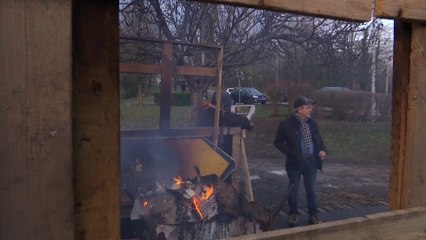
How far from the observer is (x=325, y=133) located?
15.7 meters

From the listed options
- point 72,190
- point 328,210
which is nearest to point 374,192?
point 328,210

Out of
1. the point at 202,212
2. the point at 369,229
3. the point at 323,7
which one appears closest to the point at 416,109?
the point at 369,229

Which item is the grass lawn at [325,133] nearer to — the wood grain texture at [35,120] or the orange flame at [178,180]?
the orange flame at [178,180]

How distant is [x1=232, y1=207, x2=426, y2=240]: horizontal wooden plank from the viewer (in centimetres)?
151

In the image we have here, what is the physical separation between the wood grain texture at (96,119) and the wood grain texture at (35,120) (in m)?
0.09

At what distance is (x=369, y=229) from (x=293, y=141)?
4.49 m

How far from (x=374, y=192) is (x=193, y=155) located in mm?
4399

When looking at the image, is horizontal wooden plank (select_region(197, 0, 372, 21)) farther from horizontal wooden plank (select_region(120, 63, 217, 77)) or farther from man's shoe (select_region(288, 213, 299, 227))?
man's shoe (select_region(288, 213, 299, 227))

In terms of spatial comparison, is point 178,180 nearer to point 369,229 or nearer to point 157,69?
point 157,69

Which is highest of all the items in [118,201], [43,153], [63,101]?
[63,101]

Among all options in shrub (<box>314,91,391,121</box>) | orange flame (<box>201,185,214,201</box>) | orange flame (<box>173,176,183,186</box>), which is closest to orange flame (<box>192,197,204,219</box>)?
orange flame (<box>201,185,214,201</box>)

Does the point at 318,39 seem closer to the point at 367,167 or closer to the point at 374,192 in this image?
the point at 374,192

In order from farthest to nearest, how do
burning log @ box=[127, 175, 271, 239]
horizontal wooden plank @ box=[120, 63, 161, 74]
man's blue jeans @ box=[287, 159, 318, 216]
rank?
man's blue jeans @ box=[287, 159, 318, 216]
horizontal wooden plank @ box=[120, 63, 161, 74]
burning log @ box=[127, 175, 271, 239]

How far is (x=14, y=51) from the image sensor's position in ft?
3.39
